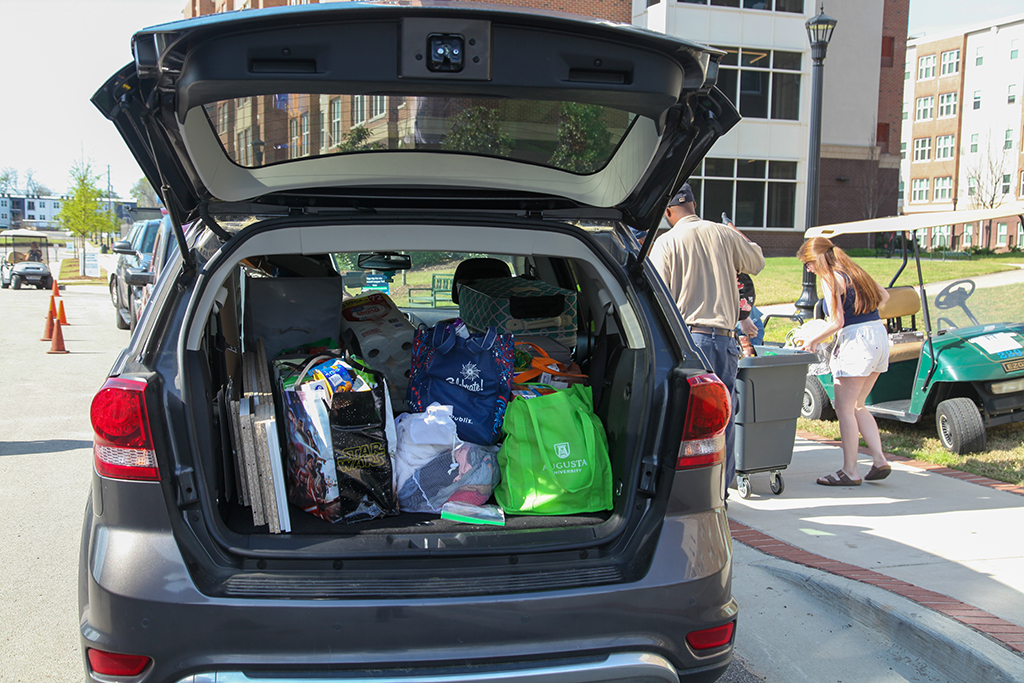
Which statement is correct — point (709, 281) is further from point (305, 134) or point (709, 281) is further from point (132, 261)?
point (132, 261)

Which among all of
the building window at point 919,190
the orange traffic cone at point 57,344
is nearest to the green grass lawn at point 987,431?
the orange traffic cone at point 57,344

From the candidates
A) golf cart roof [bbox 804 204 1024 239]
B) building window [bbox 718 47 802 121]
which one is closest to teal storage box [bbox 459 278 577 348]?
golf cart roof [bbox 804 204 1024 239]

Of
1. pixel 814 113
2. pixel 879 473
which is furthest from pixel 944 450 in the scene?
pixel 814 113

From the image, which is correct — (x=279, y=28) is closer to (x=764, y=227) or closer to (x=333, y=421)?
(x=333, y=421)

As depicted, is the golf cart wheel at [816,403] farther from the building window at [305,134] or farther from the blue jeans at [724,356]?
the building window at [305,134]

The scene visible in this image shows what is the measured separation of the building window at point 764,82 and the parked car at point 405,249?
26.7 meters

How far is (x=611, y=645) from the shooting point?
218cm

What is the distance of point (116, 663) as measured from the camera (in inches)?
81.5

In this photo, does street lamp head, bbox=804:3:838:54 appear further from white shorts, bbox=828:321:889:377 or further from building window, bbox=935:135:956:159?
building window, bbox=935:135:956:159

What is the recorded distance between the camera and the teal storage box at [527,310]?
3988 millimetres

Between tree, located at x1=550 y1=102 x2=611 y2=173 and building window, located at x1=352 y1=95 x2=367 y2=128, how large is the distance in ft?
1.93

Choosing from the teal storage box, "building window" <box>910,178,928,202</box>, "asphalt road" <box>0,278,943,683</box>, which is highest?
"building window" <box>910,178,928,202</box>

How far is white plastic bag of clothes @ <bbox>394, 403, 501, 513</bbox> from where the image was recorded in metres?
2.84

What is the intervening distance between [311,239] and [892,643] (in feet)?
9.37
